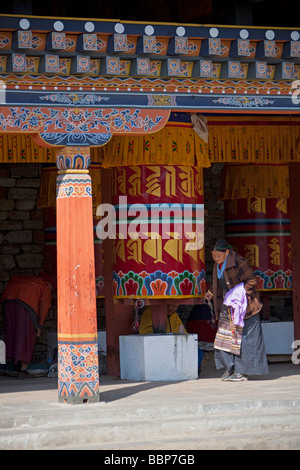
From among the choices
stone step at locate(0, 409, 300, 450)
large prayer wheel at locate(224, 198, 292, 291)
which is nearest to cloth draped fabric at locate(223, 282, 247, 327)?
stone step at locate(0, 409, 300, 450)

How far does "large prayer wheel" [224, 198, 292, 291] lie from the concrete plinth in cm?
180

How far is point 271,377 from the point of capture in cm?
991

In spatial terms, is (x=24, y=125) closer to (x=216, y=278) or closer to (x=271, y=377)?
(x=216, y=278)

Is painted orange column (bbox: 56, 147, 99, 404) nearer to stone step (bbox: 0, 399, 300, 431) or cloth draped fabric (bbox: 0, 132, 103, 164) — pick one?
stone step (bbox: 0, 399, 300, 431)

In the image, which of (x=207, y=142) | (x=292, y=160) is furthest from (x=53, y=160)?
(x=292, y=160)

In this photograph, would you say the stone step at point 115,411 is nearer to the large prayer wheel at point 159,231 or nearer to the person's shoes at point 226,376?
the person's shoes at point 226,376

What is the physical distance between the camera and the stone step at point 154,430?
24.0 ft

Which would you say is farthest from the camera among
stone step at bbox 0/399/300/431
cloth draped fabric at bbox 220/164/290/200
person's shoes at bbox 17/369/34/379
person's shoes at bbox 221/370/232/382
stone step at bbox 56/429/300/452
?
cloth draped fabric at bbox 220/164/290/200

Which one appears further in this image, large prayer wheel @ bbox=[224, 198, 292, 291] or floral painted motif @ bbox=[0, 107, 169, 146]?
large prayer wheel @ bbox=[224, 198, 292, 291]

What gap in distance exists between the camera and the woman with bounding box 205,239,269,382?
952cm

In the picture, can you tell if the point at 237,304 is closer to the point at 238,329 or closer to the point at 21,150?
the point at 238,329

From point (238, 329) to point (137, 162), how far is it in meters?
1.85

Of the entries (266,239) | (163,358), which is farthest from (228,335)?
(266,239)

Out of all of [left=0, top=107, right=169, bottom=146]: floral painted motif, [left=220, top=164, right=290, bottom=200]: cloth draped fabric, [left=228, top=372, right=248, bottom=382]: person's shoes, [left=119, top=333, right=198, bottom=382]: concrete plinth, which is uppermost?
[left=0, top=107, right=169, bottom=146]: floral painted motif
